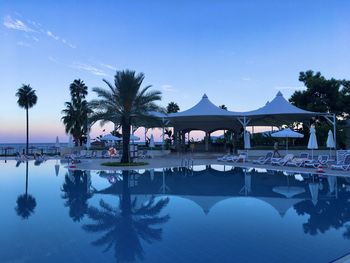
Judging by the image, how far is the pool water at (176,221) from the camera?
516cm

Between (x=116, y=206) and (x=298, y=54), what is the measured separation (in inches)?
660

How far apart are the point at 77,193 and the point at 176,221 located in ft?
16.9

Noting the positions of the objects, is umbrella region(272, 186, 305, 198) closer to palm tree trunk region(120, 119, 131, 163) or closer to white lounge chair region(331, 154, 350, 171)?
white lounge chair region(331, 154, 350, 171)

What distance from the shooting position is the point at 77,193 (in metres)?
11.2

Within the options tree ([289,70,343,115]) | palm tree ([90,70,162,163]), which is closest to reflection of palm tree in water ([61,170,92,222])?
palm tree ([90,70,162,163])

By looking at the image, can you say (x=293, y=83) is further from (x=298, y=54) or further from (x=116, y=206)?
(x=116, y=206)

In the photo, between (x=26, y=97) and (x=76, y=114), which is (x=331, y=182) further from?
(x=26, y=97)

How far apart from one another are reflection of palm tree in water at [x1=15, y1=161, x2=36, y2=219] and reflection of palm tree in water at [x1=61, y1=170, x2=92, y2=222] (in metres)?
0.93

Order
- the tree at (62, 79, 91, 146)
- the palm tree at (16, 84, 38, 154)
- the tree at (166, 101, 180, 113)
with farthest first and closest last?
the tree at (166, 101, 180, 113), the tree at (62, 79, 91, 146), the palm tree at (16, 84, 38, 154)

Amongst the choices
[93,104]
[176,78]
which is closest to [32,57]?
[93,104]

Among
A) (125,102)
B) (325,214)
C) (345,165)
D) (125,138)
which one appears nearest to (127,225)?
(325,214)

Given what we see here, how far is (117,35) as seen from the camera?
1966cm

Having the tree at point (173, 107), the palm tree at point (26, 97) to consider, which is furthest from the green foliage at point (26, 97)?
the tree at point (173, 107)

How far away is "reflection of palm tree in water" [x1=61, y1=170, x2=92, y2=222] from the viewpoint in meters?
8.20
